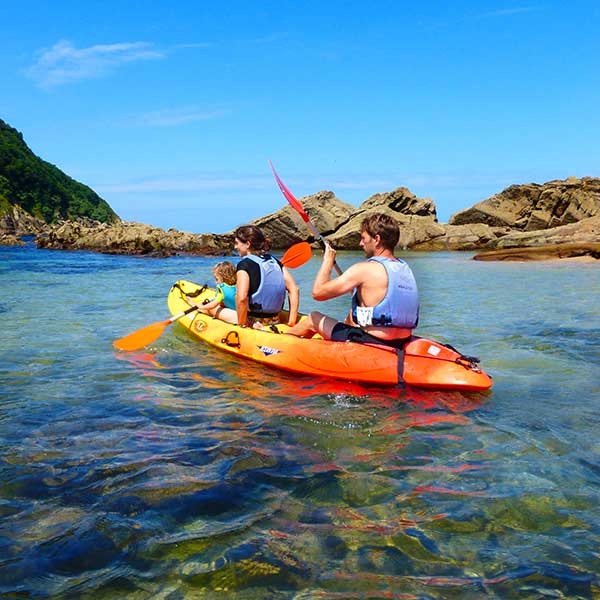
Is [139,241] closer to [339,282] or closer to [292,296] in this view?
[292,296]

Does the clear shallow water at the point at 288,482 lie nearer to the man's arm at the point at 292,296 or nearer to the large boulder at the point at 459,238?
the man's arm at the point at 292,296

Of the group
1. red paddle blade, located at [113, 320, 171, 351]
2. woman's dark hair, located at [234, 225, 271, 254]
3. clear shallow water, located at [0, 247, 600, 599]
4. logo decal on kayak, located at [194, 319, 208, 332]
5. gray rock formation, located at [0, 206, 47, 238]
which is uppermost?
gray rock formation, located at [0, 206, 47, 238]

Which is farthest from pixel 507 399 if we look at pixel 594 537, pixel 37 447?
pixel 37 447

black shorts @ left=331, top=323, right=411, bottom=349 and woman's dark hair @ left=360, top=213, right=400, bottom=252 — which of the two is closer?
woman's dark hair @ left=360, top=213, right=400, bottom=252

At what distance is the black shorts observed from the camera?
5902mm

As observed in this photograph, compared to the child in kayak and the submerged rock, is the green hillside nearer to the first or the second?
the submerged rock

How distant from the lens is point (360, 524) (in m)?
3.02

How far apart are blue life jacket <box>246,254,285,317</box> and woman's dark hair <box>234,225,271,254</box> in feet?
0.34

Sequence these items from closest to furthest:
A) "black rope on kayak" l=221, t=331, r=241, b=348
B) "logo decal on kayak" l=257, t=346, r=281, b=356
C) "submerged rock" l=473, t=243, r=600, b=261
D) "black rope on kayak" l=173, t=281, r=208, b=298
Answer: "logo decal on kayak" l=257, t=346, r=281, b=356 < "black rope on kayak" l=221, t=331, r=241, b=348 < "black rope on kayak" l=173, t=281, r=208, b=298 < "submerged rock" l=473, t=243, r=600, b=261

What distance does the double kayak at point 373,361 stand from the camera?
5508mm

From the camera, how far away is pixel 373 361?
5707mm

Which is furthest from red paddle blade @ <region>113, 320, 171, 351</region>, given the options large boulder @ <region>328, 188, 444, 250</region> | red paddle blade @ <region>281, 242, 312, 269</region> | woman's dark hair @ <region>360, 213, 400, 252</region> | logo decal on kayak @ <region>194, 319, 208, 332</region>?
large boulder @ <region>328, 188, 444, 250</region>

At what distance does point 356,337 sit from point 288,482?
8.72ft

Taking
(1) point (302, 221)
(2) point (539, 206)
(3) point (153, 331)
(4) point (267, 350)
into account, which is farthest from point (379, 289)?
(2) point (539, 206)
